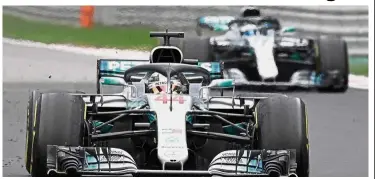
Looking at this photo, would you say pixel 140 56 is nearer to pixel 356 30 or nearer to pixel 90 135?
pixel 356 30

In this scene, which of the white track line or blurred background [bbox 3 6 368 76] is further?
blurred background [bbox 3 6 368 76]

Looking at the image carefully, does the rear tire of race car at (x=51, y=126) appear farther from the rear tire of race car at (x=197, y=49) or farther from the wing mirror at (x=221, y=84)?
the rear tire of race car at (x=197, y=49)

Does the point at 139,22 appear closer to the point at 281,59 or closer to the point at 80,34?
the point at 80,34

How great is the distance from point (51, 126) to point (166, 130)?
102cm

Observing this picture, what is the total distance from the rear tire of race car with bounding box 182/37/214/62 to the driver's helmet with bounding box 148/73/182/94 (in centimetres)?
606

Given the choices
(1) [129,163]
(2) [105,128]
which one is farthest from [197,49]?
(1) [129,163]

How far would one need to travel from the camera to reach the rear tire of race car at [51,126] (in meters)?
12.5

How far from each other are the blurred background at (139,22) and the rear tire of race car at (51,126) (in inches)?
307

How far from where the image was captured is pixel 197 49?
2028 centimetres

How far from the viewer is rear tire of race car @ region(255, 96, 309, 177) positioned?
498 inches

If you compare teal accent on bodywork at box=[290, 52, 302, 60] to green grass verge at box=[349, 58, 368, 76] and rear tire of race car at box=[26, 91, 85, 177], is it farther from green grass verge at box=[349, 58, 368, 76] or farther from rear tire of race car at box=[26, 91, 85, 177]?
rear tire of race car at box=[26, 91, 85, 177]

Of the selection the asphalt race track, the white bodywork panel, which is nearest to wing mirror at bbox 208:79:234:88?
the white bodywork panel

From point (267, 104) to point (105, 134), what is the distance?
1.49 m
